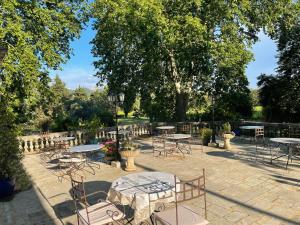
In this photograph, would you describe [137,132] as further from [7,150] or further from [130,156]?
[7,150]

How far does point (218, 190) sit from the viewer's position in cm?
693

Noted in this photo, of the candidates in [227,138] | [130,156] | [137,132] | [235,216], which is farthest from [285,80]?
[235,216]

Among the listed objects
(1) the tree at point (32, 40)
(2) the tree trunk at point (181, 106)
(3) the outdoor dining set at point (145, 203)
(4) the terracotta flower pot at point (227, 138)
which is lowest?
(3) the outdoor dining set at point (145, 203)

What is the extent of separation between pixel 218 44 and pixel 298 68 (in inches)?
265

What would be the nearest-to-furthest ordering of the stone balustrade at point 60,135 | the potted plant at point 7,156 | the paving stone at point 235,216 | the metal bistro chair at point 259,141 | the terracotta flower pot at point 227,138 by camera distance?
the paving stone at point 235,216 → the potted plant at point 7,156 → the metal bistro chair at point 259,141 → the terracotta flower pot at point 227,138 → the stone balustrade at point 60,135

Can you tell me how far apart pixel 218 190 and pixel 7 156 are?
5575 millimetres

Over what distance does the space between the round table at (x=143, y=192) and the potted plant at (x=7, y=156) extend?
3743mm

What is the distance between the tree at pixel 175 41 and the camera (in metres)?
14.6

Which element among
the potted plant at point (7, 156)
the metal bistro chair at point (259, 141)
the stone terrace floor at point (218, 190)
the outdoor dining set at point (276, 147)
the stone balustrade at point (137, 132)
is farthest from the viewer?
the stone balustrade at point (137, 132)

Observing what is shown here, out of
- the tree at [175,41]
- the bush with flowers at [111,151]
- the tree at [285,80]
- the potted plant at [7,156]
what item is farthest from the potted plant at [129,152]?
the tree at [285,80]

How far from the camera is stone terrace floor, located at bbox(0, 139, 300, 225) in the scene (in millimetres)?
5616

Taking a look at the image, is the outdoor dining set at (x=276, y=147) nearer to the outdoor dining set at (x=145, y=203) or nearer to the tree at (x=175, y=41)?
the tree at (x=175, y=41)

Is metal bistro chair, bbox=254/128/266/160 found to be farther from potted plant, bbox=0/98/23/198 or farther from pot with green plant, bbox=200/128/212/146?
potted plant, bbox=0/98/23/198

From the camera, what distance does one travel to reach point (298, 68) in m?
18.1
